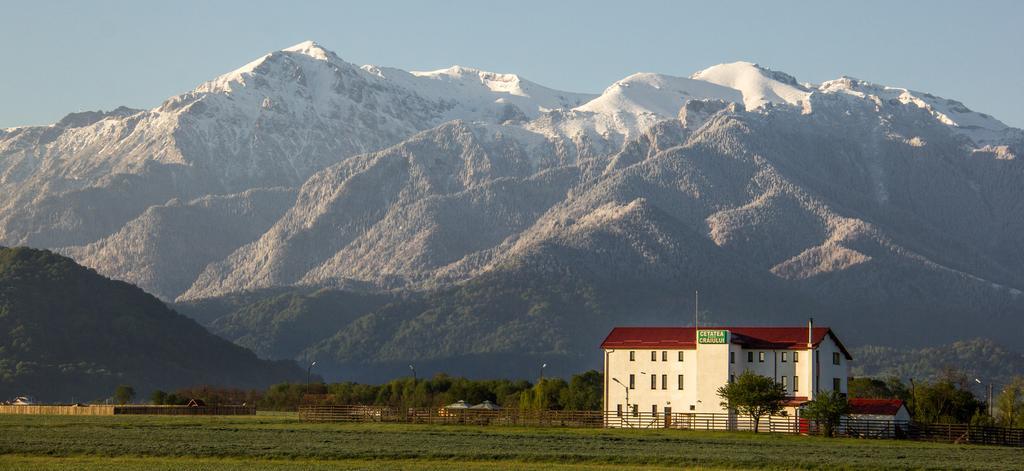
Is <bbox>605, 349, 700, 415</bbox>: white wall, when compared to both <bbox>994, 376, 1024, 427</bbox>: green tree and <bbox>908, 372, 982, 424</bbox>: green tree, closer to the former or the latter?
<bbox>908, 372, 982, 424</bbox>: green tree

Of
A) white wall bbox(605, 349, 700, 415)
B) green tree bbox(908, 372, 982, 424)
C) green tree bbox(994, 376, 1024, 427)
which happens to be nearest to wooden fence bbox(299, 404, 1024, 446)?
white wall bbox(605, 349, 700, 415)

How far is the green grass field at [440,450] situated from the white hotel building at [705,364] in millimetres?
17898

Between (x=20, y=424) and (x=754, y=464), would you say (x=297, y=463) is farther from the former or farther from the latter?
(x=20, y=424)

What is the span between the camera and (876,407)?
16100cm

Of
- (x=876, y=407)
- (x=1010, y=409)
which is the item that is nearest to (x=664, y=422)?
(x=876, y=407)

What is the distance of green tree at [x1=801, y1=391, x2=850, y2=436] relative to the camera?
153250 mm

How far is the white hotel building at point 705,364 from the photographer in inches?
6698

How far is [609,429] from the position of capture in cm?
15975

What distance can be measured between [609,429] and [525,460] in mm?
48825

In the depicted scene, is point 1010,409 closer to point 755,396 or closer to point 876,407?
point 876,407

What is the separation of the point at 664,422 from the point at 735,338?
10622mm

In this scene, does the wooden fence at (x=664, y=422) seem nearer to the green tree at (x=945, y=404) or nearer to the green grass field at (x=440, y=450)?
the green grass field at (x=440, y=450)

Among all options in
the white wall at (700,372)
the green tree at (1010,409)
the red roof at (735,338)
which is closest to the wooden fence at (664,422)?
the white wall at (700,372)

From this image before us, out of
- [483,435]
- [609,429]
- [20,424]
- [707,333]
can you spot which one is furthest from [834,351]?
[20,424]
